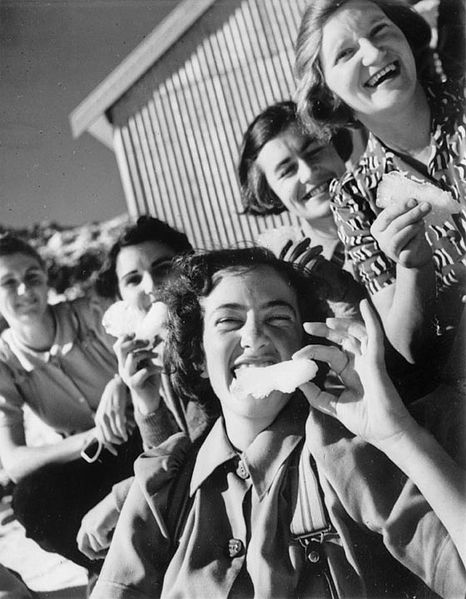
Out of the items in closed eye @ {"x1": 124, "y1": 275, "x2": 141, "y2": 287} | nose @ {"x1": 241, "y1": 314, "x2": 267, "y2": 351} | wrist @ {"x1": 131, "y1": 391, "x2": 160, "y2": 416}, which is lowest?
wrist @ {"x1": 131, "y1": 391, "x2": 160, "y2": 416}

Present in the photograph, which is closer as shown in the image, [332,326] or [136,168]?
[332,326]

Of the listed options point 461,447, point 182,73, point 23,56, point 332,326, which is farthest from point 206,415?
point 23,56

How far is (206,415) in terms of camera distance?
1.25m

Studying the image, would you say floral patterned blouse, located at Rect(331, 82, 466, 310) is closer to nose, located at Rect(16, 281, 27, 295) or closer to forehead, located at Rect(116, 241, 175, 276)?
forehead, located at Rect(116, 241, 175, 276)

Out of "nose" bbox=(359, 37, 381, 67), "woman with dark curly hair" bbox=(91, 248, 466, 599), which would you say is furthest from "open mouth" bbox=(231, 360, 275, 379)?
"nose" bbox=(359, 37, 381, 67)

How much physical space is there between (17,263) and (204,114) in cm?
50

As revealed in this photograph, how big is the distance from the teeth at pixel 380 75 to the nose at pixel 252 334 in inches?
16.9

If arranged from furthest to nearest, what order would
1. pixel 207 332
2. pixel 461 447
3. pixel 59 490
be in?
pixel 59 490, pixel 207 332, pixel 461 447

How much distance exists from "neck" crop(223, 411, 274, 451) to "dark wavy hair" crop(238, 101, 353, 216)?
0.39 metres

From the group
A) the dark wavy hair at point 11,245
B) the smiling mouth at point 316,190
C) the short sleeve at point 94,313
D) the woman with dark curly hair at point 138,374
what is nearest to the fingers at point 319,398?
the woman with dark curly hair at point 138,374

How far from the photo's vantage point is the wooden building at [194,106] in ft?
4.43

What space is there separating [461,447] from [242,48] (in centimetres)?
88

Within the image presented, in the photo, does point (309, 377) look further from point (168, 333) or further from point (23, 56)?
point (23, 56)

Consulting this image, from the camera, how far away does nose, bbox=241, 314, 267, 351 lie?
1132 millimetres
